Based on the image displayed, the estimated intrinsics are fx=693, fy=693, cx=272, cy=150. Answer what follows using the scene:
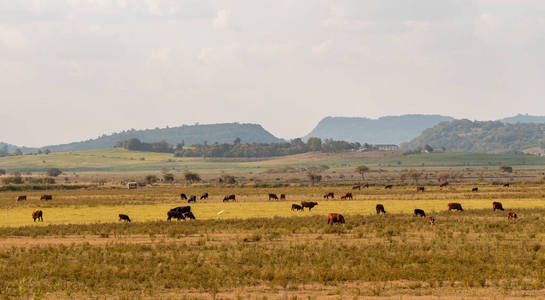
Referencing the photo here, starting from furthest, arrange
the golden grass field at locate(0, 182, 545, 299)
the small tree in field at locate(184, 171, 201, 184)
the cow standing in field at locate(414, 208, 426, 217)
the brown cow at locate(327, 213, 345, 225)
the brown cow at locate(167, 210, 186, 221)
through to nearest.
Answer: the small tree in field at locate(184, 171, 201, 184)
the cow standing in field at locate(414, 208, 426, 217)
the brown cow at locate(167, 210, 186, 221)
the brown cow at locate(327, 213, 345, 225)
the golden grass field at locate(0, 182, 545, 299)

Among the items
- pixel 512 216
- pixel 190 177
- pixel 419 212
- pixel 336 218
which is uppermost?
pixel 336 218

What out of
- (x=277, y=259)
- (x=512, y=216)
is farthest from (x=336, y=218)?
(x=277, y=259)

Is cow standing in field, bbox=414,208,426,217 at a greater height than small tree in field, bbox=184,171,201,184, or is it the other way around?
cow standing in field, bbox=414,208,426,217

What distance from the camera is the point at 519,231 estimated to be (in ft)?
122

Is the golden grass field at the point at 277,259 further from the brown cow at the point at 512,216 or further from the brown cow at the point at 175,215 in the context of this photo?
the brown cow at the point at 175,215

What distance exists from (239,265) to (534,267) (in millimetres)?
10976

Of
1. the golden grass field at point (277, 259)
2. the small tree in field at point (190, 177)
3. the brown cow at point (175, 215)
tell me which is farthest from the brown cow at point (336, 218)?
the small tree in field at point (190, 177)

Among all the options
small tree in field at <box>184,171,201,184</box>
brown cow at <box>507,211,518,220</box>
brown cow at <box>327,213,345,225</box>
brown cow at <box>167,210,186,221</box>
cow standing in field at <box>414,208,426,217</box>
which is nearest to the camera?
brown cow at <box>327,213,345,225</box>

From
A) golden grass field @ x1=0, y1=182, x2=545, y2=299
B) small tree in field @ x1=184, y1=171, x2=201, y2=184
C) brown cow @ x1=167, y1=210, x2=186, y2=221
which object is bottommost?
small tree in field @ x1=184, y1=171, x2=201, y2=184

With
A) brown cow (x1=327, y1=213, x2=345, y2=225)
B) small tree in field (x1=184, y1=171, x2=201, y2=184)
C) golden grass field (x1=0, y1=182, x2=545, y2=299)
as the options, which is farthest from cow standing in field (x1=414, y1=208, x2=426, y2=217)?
small tree in field (x1=184, y1=171, x2=201, y2=184)

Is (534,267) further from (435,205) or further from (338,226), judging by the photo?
(435,205)

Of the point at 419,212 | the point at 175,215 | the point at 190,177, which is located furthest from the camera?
the point at 190,177

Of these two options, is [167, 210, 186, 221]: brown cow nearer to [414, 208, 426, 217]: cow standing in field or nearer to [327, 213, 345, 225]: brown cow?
[327, 213, 345, 225]: brown cow

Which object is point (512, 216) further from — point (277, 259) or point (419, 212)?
→ point (277, 259)
